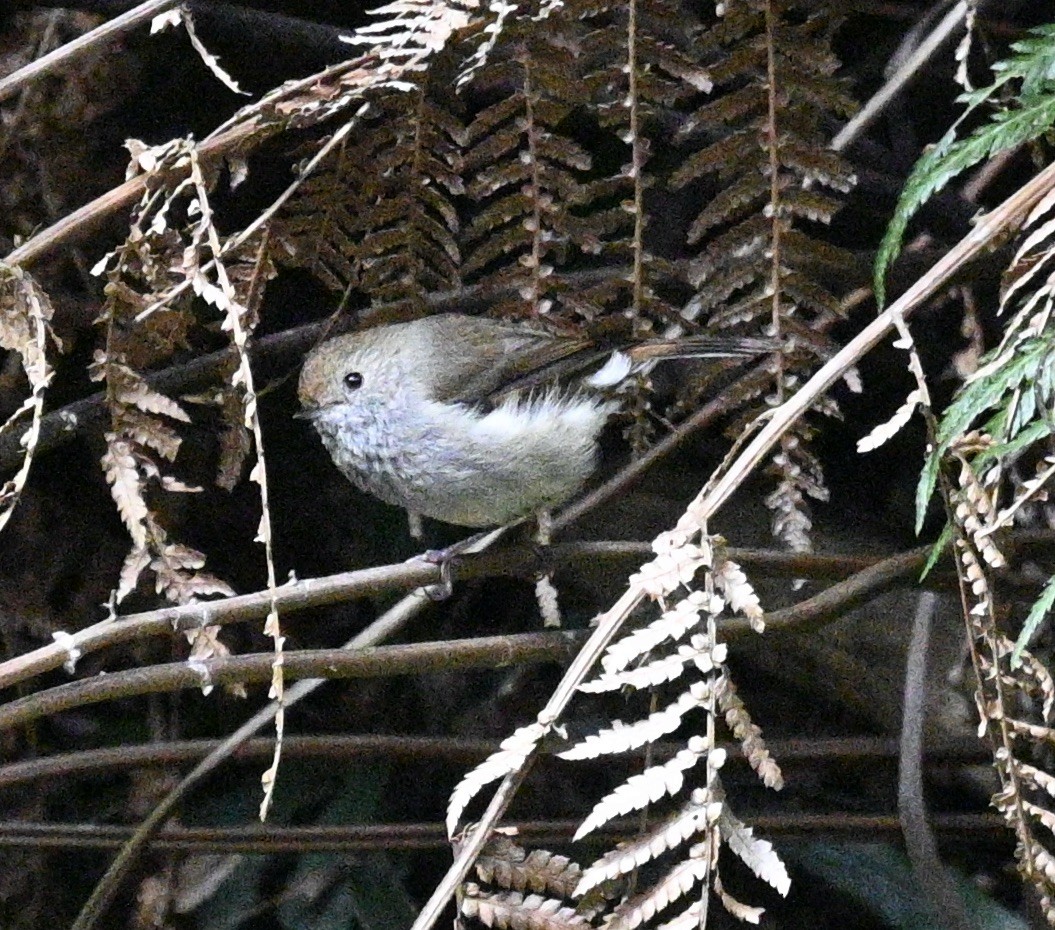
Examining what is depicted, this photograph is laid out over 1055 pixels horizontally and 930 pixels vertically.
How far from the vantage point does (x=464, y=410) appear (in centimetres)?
247

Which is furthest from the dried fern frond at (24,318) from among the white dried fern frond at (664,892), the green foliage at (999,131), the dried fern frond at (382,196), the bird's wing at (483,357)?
the green foliage at (999,131)

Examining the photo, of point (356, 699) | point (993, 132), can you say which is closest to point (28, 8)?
point (356, 699)

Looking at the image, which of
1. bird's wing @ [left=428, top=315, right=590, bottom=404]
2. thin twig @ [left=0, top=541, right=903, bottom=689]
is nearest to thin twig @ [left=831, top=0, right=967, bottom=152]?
bird's wing @ [left=428, top=315, right=590, bottom=404]

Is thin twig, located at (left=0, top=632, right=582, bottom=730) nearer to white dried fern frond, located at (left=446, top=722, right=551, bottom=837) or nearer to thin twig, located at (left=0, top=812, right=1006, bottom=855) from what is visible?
white dried fern frond, located at (left=446, top=722, right=551, bottom=837)

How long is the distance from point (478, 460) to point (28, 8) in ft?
4.09

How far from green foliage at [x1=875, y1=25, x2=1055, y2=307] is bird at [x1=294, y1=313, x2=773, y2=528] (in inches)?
27.0

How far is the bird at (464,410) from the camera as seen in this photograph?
92.7 inches

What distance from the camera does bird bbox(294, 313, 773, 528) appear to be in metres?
2.36

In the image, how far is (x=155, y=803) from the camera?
2.54 metres

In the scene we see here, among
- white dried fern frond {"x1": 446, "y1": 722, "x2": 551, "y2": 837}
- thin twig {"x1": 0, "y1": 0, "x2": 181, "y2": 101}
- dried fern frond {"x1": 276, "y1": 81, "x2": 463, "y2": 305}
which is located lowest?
white dried fern frond {"x1": 446, "y1": 722, "x2": 551, "y2": 837}

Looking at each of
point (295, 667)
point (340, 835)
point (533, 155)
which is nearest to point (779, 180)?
point (533, 155)

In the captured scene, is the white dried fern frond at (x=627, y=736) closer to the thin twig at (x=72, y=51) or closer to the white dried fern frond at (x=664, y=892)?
the white dried fern frond at (x=664, y=892)

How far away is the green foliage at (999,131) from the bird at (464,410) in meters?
0.69

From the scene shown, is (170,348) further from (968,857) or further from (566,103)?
(968,857)
